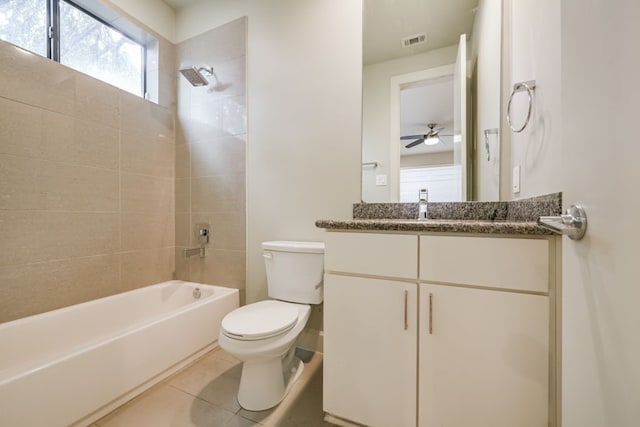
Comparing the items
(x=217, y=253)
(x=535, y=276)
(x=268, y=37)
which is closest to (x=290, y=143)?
→ (x=268, y=37)

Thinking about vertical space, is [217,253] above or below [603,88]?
below

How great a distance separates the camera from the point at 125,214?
1.86 meters

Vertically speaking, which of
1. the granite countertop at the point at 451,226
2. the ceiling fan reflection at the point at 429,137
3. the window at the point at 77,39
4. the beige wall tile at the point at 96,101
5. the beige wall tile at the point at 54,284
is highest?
the window at the point at 77,39

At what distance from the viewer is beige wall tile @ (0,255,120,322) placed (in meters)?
1.35

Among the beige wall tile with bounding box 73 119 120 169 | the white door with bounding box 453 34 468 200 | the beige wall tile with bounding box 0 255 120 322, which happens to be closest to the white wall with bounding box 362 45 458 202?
the white door with bounding box 453 34 468 200

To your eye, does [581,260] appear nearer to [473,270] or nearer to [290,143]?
[473,270]

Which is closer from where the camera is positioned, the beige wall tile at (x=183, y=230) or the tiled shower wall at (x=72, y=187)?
the tiled shower wall at (x=72, y=187)

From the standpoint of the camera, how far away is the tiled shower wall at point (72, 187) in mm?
1357

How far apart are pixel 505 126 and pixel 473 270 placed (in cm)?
88

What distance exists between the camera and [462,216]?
135cm

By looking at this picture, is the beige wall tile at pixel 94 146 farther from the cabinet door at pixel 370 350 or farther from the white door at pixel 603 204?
the white door at pixel 603 204

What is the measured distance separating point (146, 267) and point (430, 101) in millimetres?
2360

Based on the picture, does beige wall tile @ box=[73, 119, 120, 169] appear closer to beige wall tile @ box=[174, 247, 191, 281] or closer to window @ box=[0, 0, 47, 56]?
window @ box=[0, 0, 47, 56]

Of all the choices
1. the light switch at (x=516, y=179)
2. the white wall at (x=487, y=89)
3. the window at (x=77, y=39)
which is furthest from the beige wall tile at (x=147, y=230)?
the light switch at (x=516, y=179)
